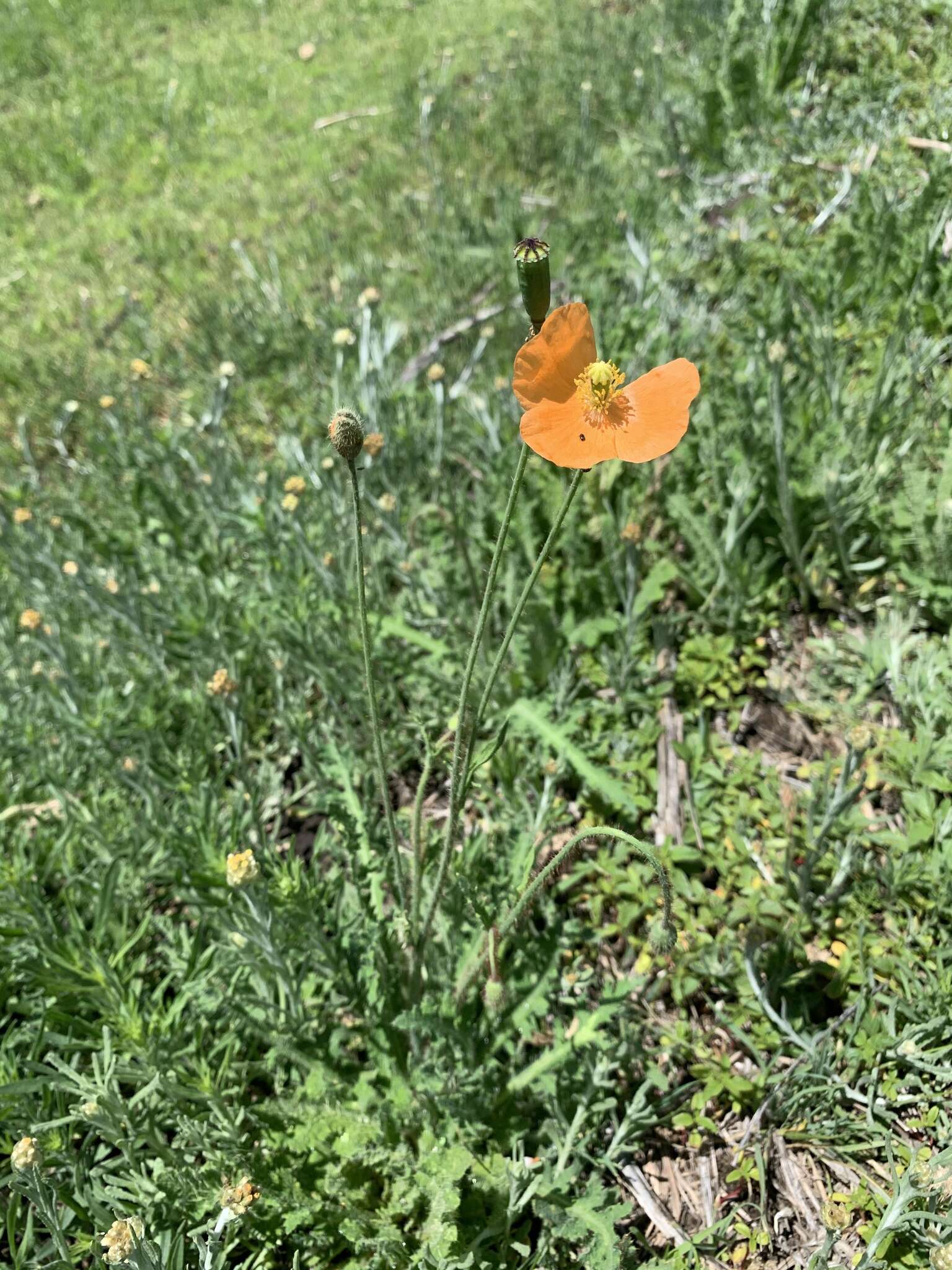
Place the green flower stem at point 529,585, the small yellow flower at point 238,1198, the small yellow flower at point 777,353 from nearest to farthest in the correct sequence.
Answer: the green flower stem at point 529,585 → the small yellow flower at point 238,1198 → the small yellow flower at point 777,353

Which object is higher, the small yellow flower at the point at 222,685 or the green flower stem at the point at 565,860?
the green flower stem at the point at 565,860

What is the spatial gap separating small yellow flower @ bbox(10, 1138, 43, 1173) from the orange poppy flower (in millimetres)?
1306

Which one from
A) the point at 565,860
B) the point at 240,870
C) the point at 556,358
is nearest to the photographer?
the point at 556,358

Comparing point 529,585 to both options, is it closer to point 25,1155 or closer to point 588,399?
point 588,399

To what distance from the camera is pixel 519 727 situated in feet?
7.29

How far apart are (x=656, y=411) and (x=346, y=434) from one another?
18.3 inches

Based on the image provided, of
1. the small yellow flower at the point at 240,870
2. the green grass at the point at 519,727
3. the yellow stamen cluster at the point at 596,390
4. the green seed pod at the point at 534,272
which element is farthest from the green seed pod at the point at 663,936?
the green seed pod at the point at 534,272

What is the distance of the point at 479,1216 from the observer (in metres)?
1.55

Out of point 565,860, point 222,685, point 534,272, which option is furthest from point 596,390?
point 222,685

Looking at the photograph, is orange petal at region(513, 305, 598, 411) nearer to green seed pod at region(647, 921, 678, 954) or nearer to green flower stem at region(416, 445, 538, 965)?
green flower stem at region(416, 445, 538, 965)

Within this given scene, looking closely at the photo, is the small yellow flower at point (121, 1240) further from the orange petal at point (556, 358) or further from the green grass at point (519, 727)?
the orange petal at point (556, 358)

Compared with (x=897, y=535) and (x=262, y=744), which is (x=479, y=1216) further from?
(x=897, y=535)

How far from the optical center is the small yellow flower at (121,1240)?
1098mm

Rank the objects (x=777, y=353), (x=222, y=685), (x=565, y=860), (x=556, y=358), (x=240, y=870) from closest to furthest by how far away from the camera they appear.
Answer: (x=556, y=358)
(x=565, y=860)
(x=240, y=870)
(x=222, y=685)
(x=777, y=353)
